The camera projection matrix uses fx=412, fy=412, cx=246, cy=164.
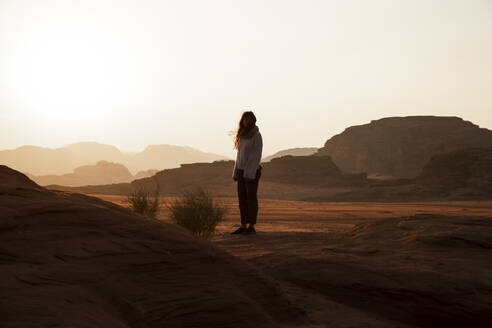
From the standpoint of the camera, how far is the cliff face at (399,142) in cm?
6272

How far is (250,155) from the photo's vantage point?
6.15 metres

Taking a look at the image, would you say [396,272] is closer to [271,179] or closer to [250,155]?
[250,155]

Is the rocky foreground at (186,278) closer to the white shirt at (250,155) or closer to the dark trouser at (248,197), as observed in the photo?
the dark trouser at (248,197)

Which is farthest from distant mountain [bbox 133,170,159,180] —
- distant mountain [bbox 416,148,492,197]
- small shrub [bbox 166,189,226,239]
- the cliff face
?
small shrub [bbox 166,189,226,239]

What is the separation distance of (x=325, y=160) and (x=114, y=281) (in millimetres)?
46963

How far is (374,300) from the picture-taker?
3316mm

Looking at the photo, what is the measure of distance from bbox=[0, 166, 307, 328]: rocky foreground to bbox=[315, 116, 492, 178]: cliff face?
63.8 metres

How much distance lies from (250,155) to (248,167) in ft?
0.60

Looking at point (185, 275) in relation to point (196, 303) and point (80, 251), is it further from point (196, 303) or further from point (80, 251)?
point (80, 251)

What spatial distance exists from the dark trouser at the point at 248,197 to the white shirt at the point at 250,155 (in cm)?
11

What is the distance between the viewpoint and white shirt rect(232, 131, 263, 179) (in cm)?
612

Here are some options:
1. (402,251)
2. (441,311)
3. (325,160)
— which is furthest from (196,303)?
(325,160)

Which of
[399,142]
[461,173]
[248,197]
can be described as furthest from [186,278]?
[399,142]

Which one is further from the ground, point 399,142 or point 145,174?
point 399,142
